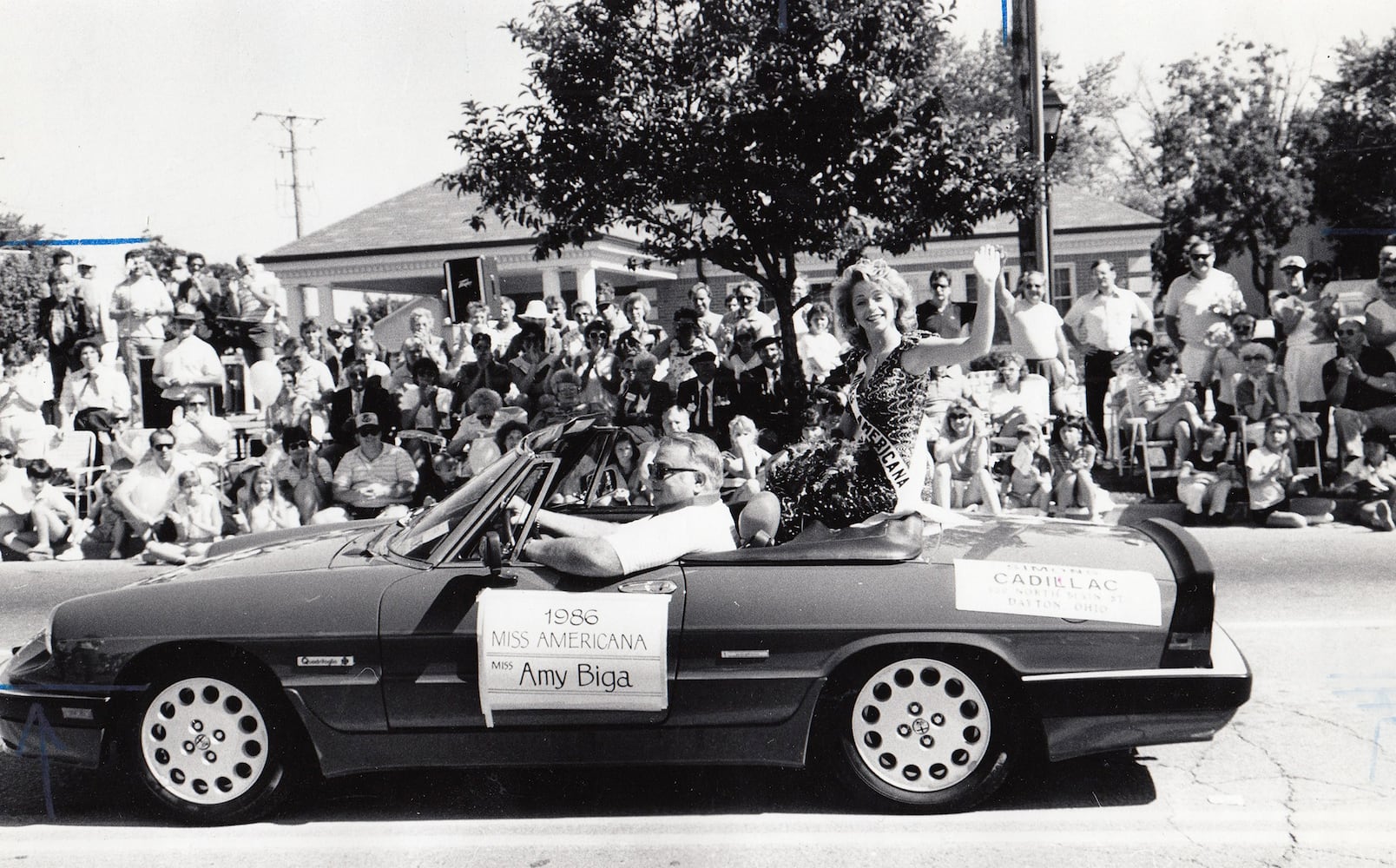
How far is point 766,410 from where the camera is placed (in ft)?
35.6

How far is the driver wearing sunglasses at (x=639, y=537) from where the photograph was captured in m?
4.14

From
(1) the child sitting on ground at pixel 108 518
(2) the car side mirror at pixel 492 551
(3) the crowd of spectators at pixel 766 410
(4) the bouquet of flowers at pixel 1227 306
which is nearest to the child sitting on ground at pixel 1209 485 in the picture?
(3) the crowd of spectators at pixel 766 410

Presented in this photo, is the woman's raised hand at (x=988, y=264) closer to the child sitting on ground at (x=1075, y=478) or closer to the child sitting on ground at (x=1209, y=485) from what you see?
the child sitting on ground at (x=1075, y=478)

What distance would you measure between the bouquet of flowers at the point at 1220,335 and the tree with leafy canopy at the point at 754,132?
1945 mm

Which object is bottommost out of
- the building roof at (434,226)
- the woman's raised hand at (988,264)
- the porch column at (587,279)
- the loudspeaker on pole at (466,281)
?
the woman's raised hand at (988,264)

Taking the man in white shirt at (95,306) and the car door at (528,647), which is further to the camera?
the man in white shirt at (95,306)

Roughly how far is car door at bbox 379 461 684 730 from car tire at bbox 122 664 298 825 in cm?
44

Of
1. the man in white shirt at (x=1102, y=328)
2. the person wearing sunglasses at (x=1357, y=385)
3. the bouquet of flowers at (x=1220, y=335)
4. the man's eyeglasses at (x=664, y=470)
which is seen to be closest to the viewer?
the man's eyeglasses at (x=664, y=470)

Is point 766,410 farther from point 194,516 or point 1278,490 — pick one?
point 194,516

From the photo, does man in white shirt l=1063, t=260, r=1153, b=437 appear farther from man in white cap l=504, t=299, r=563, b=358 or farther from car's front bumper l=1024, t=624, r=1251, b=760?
car's front bumper l=1024, t=624, r=1251, b=760

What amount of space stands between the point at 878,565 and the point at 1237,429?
737cm

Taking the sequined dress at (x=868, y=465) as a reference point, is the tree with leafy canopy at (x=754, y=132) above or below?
above

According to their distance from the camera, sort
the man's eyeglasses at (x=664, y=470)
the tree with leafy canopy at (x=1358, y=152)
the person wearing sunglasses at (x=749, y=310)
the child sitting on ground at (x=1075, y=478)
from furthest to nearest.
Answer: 1. the tree with leafy canopy at (x=1358, y=152)
2. the person wearing sunglasses at (x=749, y=310)
3. the child sitting on ground at (x=1075, y=478)
4. the man's eyeglasses at (x=664, y=470)

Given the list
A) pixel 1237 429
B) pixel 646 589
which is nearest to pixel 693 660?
pixel 646 589
